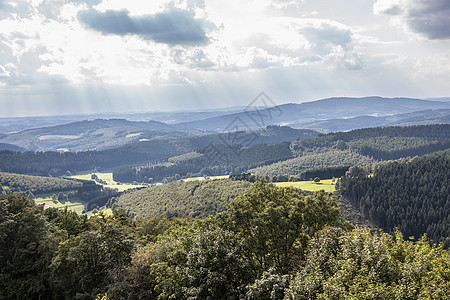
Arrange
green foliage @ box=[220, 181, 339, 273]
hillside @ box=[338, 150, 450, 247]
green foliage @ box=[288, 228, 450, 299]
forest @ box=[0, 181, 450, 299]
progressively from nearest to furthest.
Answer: green foliage @ box=[288, 228, 450, 299], forest @ box=[0, 181, 450, 299], green foliage @ box=[220, 181, 339, 273], hillside @ box=[338, 150, 450, 247]

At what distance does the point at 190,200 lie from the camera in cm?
17138

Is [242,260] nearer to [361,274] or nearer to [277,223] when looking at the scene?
[277,223]

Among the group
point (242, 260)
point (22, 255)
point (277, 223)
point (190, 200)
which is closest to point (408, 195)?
point (190, 200)

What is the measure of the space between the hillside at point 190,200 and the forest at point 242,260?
10633cm

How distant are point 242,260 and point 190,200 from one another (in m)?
142

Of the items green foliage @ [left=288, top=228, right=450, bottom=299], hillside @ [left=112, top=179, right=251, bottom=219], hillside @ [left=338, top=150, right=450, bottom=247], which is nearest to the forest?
green foliage @ [left=288, top=228, right=450, bottom=299]

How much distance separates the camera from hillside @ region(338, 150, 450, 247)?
148500 mm

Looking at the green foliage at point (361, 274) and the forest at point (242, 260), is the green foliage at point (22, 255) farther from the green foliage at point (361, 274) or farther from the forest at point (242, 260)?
the green foliage at point (361, 274)

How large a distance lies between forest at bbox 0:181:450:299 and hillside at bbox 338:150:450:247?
134 meters

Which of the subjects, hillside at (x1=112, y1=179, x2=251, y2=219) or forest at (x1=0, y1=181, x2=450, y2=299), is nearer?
forest at (x1=0, y1=181, x2=450, y2=299)

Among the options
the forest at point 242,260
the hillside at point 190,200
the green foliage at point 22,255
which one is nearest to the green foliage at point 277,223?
the forest at point 242,260

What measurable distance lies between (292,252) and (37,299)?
131ft

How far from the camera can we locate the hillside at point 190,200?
15638 cm

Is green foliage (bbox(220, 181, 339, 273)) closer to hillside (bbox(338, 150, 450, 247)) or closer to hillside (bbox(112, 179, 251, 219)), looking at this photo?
hillside (bbox(112, 179, 251, 219))
